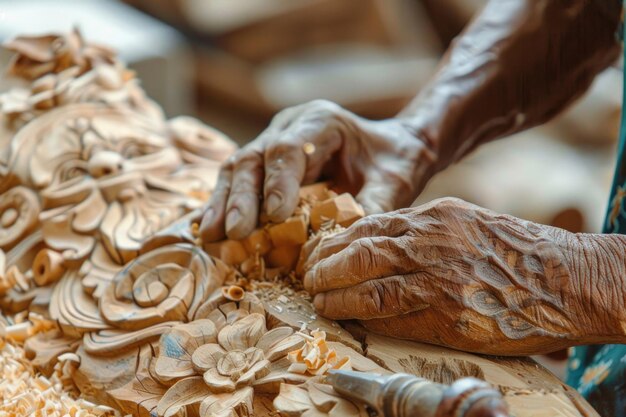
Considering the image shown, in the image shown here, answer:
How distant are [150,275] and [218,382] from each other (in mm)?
302

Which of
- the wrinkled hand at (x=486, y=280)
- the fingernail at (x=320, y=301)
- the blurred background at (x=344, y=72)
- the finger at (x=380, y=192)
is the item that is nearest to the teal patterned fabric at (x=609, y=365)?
the wrinkled hand at (x=486, y=280)

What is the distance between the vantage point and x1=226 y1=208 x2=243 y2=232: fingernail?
112cm

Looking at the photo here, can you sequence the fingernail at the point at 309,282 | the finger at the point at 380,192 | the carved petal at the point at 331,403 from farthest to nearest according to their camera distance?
1. the finger at the point at 380,192
2. the fingernail at the point at 309,282
3. the carved petal at the point at 331,403

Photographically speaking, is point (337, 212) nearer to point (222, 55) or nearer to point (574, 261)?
point (574, 261)

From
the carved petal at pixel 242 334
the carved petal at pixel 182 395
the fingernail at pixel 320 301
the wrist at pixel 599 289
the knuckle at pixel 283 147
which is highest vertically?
the wrist at pixel 599 289

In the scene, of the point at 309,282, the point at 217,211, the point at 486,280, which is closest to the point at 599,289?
the point at 486,280

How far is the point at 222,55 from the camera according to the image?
5234 millimetres

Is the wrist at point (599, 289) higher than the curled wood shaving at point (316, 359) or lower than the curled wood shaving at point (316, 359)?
higher

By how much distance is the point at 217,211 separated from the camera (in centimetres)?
117

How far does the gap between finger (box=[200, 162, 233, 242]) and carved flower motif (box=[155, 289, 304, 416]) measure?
161 millimetres

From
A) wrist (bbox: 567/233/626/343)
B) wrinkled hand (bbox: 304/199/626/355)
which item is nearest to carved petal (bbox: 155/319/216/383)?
wrinkled hand (bbox: 304/199/626/355)

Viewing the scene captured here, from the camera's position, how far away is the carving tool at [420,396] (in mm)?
662

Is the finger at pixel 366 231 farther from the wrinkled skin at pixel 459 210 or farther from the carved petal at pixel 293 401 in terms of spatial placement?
the carved petal at pixel 293 401

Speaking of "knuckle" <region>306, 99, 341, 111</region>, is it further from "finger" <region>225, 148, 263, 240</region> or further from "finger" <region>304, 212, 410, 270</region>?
"finger" <region>304, 212, 410, 270</region>
